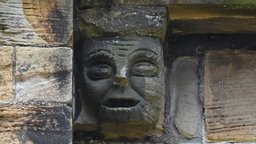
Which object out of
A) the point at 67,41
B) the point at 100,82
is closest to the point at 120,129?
the point at 100,82

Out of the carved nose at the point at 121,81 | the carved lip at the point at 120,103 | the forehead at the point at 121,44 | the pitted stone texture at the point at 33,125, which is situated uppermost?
the forehead at the point at 121,44

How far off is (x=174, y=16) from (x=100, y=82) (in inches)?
11.9

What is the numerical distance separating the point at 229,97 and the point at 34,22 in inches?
28.0

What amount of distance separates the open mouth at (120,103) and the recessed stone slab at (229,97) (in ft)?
0.93

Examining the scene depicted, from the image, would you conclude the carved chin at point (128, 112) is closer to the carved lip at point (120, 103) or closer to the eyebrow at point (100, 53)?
the carved lip at point (120, 103)

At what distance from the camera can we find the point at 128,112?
12.3 feet

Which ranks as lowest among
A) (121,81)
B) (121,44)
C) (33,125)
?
(33,125)

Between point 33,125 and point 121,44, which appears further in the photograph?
point 121,44

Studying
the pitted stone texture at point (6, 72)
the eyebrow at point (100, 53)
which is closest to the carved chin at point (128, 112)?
the eyebrow at point (100, 53)

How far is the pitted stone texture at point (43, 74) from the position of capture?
3496 millimetres

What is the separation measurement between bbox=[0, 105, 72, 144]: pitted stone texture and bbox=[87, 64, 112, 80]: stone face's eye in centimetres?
32

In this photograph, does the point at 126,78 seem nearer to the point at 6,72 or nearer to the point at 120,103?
the point at 120,103

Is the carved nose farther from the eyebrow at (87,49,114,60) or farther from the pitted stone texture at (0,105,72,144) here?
the pitted stone texture at (0,105,72,144)

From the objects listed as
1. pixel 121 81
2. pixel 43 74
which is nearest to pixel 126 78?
pixel 121 81
